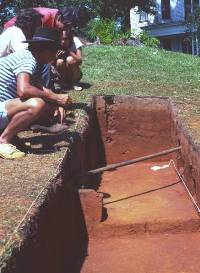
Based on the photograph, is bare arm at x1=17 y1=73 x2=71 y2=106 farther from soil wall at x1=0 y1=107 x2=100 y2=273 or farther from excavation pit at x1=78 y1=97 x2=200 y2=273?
excavation pit at x1=78 y1=97 x2=200 y2=273

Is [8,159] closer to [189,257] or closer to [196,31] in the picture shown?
[189,257]

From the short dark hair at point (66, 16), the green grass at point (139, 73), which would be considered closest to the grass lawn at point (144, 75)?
the green grass at point (139, 73)

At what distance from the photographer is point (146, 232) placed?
234 inches

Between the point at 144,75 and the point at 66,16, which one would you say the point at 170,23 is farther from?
the point at 66,16

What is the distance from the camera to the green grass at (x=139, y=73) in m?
10.2

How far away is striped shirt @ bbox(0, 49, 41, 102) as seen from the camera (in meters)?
5.45

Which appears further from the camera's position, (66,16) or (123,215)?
(66,16)

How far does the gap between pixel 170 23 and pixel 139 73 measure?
20.3 meters

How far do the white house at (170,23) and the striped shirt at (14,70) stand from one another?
84.6 feet

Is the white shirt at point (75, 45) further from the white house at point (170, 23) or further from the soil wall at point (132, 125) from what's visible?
the white house at point (170, 23)

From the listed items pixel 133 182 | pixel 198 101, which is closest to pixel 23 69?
pixel 133 182

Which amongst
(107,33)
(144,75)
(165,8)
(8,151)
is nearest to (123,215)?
(8,151)

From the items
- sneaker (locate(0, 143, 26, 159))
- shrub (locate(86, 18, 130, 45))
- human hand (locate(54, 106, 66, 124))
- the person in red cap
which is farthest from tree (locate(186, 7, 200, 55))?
sneaker (locate(0, 143, 26, 159))

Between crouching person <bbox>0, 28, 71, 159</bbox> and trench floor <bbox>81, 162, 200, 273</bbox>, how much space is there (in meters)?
1.32
